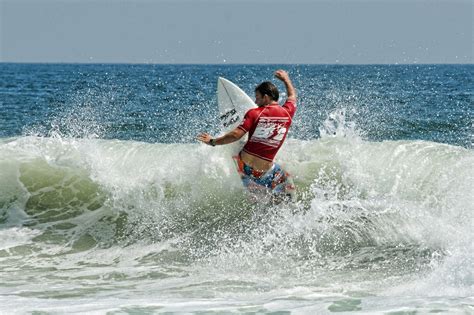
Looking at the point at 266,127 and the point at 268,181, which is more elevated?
the point at 266,127

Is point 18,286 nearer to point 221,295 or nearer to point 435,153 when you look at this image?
point 221,295

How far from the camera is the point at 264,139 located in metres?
8.00

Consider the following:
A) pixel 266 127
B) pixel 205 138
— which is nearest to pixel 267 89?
pixel 266 127

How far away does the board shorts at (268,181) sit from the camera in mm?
8172

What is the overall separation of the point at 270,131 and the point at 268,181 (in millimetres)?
558

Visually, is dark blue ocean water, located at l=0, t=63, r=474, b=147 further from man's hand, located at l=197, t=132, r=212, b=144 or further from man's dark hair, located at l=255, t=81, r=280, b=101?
man's dark hair, located at l=255, t=81, r=280, b=101

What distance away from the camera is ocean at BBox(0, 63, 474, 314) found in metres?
6.23

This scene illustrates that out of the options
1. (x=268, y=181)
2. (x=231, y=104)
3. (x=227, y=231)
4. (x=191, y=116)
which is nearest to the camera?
(x=268, y=181)

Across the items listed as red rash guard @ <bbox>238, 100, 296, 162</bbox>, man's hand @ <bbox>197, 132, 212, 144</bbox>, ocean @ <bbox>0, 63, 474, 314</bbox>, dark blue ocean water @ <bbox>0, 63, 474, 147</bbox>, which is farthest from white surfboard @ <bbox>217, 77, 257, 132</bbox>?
dark blue ocean water @ <bbox>0, 63, 474, 147</bbox>

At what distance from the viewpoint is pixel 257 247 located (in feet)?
26.6

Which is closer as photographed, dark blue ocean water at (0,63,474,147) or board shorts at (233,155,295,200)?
board shorts at (233,155,295,200)

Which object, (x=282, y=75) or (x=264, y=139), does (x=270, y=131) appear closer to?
(x=264, y=139)

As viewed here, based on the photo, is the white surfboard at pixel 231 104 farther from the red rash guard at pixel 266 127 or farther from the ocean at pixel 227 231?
the red rash guard at pixel 266 127

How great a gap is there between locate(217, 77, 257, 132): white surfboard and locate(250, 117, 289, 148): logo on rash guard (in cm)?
106
